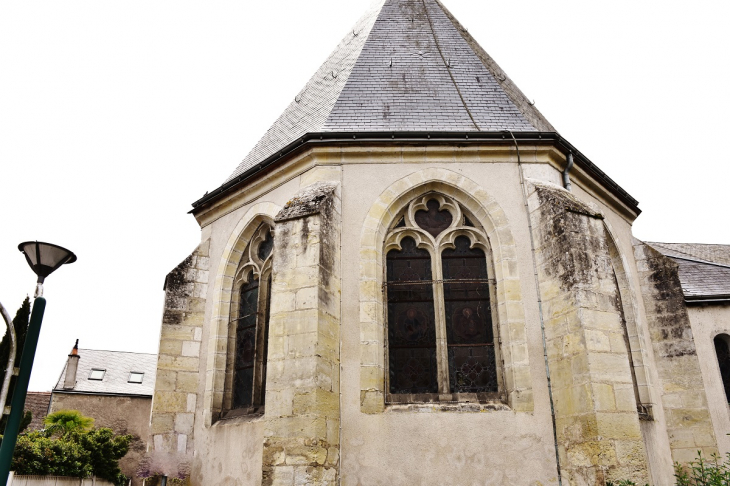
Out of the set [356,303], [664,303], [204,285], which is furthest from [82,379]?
[664,303]

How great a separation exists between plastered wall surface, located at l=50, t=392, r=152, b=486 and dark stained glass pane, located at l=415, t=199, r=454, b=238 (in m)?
18.9

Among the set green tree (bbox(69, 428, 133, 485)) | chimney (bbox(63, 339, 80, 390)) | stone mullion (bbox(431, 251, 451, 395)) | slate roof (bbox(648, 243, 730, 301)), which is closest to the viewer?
stone mullion (bbox(431, 251, 451, 395))

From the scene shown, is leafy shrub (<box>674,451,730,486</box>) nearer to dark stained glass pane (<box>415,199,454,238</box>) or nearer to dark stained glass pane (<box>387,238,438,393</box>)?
dark stained glass pane (<box>387,238,438,393</box>)

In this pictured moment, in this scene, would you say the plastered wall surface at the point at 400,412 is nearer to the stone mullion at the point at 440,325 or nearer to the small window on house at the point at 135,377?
the stone mullion at the point at 440,325

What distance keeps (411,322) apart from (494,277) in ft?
4.01

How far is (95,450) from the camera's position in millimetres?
14695

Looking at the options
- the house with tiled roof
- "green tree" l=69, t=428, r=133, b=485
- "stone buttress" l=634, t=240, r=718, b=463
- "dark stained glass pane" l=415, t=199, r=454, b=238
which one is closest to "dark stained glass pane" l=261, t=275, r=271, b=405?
"dark stained glass pane" l=415, t=199, r=454, b=238

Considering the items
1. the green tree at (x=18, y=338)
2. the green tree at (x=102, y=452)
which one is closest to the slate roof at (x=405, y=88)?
the green tree at (x=102, y=452)

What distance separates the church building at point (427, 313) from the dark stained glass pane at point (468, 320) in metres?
0.02

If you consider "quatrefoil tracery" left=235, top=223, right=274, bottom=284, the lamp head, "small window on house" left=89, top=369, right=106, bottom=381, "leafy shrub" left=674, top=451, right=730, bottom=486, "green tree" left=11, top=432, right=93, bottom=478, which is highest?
"small window on house" left=89, top=369, right=106, bottom=381

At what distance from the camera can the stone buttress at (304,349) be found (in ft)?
19.8

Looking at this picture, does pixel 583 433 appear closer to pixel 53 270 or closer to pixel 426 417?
pixel 426 417

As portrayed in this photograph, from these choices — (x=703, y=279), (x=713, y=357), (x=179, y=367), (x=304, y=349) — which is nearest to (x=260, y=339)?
(x=179, y=367)

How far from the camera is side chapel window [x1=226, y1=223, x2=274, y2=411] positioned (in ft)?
26.3
